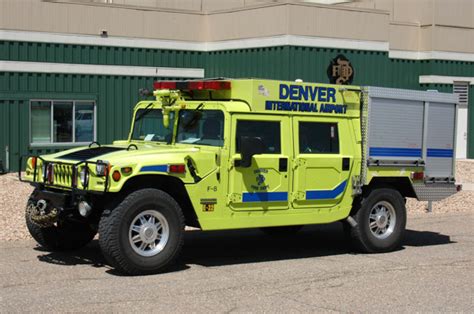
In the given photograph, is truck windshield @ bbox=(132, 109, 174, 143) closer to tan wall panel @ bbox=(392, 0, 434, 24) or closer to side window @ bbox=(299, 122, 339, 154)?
Result: side window @ bbox=(299, 122, 339, 154)

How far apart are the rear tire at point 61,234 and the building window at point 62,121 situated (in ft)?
37.2

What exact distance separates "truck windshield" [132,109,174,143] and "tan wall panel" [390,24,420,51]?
16504 millimetres

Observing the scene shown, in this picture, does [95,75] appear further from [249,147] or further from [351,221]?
[249,147]

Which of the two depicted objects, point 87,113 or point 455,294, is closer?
point 455,294

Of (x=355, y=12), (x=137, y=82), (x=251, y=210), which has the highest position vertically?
(x=355, y=12)

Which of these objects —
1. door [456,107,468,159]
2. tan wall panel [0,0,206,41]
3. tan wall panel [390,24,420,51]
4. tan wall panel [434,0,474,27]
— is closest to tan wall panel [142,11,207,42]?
tan wall panel [0,0,206,41]

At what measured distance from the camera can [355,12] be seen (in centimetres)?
2323

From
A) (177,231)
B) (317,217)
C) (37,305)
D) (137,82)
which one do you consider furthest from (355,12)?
(37,305)

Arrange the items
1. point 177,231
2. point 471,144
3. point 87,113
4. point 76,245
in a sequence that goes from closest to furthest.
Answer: point 177,231
point 76,245
point 87,113
point 471,144

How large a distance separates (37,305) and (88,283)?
102 centimetres

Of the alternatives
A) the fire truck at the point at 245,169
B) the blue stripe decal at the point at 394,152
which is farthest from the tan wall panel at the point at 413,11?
the blue stripe decal at the point at 394,152

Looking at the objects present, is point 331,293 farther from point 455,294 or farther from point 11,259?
point 11,259

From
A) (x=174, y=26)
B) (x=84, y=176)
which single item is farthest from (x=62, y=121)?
(x=84, y=176)

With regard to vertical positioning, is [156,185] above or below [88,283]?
above
